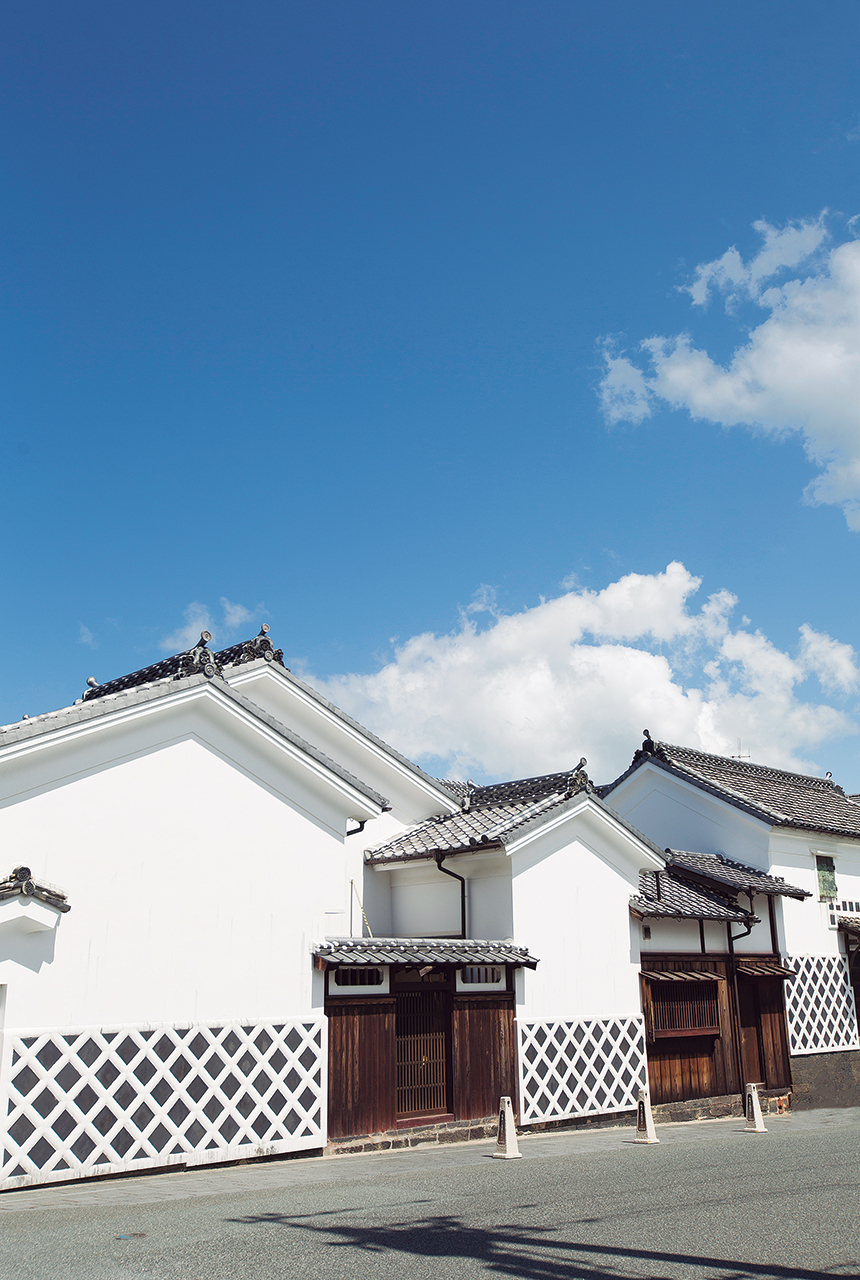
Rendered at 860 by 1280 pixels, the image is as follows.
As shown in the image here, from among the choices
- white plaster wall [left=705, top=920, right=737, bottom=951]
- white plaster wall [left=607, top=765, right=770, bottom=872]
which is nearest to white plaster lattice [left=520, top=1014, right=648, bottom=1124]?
white plaster wall [left=705, top=920, right=737, bottom=951]

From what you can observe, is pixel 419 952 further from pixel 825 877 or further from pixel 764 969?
pixel 825 877

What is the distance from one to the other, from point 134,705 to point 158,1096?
17.5 feet

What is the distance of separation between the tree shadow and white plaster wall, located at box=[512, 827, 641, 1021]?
8.55m

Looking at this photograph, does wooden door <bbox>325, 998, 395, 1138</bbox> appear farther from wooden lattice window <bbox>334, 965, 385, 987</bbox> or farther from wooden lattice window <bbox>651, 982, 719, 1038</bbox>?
wooden lattice window <bbox>651, 982, 719, 1038</bbox>

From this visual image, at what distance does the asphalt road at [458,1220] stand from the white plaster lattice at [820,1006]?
9.84 meters

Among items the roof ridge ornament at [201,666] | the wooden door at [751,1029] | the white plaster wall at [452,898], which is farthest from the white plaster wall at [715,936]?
the roof ridge ornament at [201,666]

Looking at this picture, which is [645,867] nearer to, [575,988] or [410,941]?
[575,988]

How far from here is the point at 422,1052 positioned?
16.5 m

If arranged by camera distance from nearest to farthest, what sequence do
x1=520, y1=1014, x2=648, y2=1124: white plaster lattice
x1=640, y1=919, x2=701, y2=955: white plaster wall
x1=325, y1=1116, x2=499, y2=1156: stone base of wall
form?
1. x1=325, y1=1116, x2=499, y2=1156: stone base of wall
2. x1=520, y1=1014, x2=648, y2=1124: white plaster lattice
3. x1=640, y1=919, x2=701, y2=955: white plaster wall

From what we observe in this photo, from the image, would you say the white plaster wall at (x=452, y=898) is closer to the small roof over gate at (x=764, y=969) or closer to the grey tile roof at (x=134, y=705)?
the grey tile roof at (x=134, y=705)

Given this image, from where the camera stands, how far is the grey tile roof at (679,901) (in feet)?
67.8

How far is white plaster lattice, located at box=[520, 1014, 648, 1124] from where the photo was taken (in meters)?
17.7

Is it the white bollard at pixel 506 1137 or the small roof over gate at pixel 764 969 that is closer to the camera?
the white bollard at pixel 506 1137

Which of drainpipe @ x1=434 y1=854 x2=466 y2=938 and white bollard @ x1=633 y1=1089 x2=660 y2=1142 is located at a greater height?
drainpipe @ x1=434 y1=854 x2=466 y2=938
